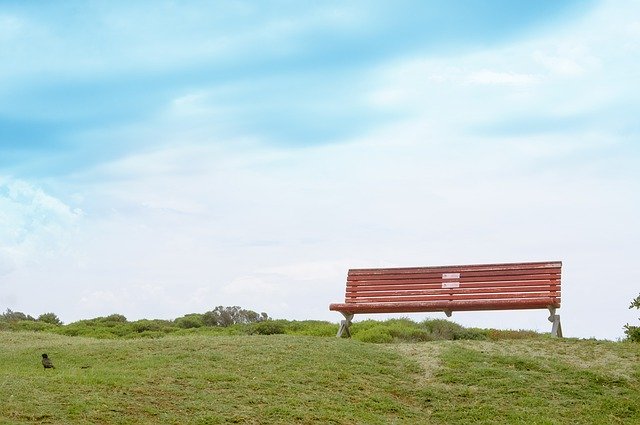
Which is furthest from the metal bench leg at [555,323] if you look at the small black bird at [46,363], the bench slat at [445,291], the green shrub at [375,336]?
the small black bird at [46,363]

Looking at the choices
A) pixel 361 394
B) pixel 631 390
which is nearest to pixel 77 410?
pixel 361 394

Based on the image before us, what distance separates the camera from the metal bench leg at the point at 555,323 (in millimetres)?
18969

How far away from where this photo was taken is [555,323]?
753 inches

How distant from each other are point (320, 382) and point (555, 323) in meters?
7.05

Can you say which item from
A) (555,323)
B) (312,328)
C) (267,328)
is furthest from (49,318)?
(555,323)

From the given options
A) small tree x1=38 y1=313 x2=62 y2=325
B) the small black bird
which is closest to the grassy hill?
the small black bird

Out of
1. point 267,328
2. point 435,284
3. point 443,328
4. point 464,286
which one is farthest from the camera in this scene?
point 267,328

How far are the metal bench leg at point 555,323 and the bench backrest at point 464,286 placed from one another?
0.70ft

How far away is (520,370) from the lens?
51.3 ft

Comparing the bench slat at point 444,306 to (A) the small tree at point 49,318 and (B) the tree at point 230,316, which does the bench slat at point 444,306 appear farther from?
(A) the small tree at point 49,318

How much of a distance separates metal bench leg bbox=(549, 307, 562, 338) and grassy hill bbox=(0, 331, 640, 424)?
0.73 m

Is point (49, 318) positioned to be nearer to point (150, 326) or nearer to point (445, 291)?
point (150, 326)

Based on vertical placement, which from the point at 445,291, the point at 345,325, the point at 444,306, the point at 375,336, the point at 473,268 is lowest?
the point at 375,336

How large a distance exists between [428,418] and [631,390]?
3832 mm
